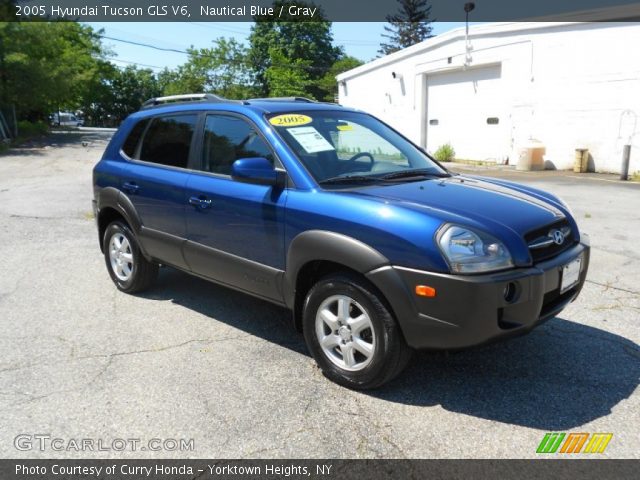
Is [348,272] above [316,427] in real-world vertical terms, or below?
above

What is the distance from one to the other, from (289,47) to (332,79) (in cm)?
654

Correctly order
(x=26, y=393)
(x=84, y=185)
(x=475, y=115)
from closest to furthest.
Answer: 1. (x=26, y=393)
2. (x=84, y=185)
3. (x=475, y=115)

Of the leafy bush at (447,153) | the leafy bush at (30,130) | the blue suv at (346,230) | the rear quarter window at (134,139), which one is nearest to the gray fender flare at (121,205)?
the blue suv at (346,230)

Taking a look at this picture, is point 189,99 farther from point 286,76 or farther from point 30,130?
point 286,76

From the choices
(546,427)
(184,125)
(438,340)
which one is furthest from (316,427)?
(184,125)

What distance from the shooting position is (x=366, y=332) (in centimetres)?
324

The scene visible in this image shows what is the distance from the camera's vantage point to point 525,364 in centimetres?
362

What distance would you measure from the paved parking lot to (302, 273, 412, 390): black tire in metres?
0.12

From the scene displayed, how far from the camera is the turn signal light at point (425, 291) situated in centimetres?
283

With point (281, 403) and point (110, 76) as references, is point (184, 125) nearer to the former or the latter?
point (281, 403)

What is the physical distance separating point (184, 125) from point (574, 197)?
29.4ft

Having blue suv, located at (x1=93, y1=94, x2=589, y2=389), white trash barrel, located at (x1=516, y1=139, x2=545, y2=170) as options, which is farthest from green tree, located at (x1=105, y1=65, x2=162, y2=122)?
blue suv, located at (x1=93, y1=94, x2=589, y2=389)

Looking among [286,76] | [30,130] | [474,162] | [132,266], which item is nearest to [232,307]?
[132,266]

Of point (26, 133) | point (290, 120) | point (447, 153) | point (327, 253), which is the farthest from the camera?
point (26, 133)
